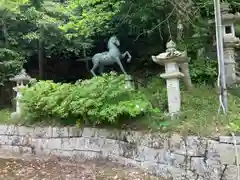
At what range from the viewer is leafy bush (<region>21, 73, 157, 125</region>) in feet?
17.2

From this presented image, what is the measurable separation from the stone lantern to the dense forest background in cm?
38

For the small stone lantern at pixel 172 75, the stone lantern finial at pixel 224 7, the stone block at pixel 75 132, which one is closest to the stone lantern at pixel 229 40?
the stone lantern finial at pixel 224 7

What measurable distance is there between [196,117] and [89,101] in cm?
190

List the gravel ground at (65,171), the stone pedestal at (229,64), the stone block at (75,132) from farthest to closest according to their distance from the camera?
1. the stone pedestal at (229,64)
2. the stone block at (75,132)
3. the gravel ground at (65,171)

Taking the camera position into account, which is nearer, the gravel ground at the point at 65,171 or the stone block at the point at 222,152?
the stone block at the point at 222,152

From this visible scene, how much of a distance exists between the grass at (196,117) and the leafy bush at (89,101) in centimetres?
27

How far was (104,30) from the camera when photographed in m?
9.53

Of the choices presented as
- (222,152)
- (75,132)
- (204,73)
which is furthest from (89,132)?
(204,73)

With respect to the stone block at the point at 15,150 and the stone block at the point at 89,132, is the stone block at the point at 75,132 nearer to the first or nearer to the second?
the stone block at the point at 89,132

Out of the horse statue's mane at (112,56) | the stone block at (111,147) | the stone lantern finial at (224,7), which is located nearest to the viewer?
the stone block at (111,147)

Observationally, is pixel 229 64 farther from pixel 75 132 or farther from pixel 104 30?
pixel 104 30

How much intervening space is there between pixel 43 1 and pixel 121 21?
2.56 meters

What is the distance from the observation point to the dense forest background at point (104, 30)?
24.5 feet

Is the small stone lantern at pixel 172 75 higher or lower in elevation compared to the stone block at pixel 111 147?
higher
